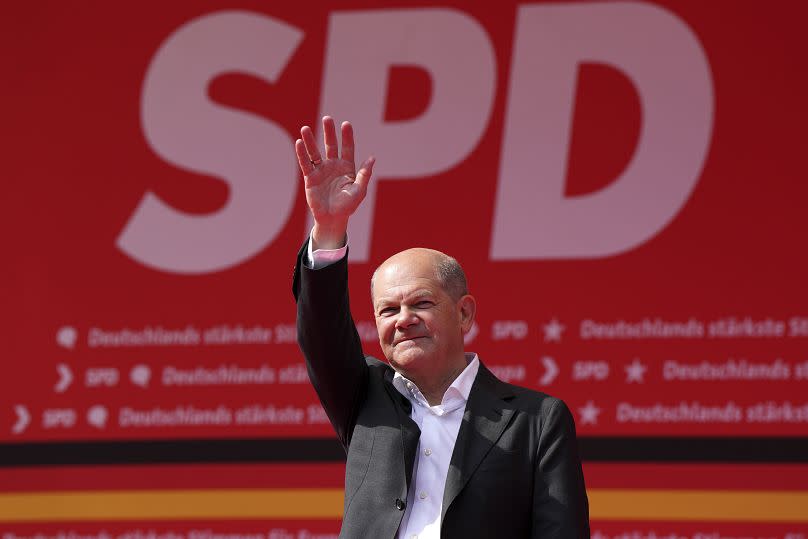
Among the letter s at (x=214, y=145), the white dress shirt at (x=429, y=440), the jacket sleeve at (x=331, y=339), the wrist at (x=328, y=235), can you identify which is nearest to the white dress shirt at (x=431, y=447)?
the white dress shirt at (x=429, y=440)

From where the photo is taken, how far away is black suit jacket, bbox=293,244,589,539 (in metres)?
2.31

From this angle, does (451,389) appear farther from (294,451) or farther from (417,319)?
(294,451)

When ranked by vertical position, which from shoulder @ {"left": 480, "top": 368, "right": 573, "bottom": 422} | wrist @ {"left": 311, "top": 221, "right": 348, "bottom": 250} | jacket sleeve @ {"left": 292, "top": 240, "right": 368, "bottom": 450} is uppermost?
wrist @ {"left": 311, "top": 221, "right": 348, "bottom": 250}

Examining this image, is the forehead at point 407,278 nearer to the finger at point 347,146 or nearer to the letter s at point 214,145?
the finger at point 347,146

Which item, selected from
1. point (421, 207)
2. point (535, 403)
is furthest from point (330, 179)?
point (421, 207)

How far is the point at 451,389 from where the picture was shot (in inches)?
97.7

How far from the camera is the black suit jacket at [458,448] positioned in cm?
231

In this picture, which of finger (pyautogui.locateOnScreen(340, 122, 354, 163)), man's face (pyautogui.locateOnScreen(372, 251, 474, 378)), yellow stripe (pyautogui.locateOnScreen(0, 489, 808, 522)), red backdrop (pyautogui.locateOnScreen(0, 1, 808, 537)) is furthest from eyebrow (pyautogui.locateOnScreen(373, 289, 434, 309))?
yellow stripe (pyautogui.locateOnScreen(0, 489, 808, 522))

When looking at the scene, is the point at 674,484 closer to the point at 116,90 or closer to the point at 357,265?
the point at 357,265

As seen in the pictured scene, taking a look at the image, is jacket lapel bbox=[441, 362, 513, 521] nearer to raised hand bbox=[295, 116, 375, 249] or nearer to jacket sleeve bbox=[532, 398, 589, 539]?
jacket sleeve bbox=[532, 398, 589, 539]

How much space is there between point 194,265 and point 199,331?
26cm

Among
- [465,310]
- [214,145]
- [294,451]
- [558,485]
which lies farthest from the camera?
[214,145]

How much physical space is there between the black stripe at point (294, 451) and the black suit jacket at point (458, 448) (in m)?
1.82

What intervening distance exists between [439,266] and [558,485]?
19.5 inches
